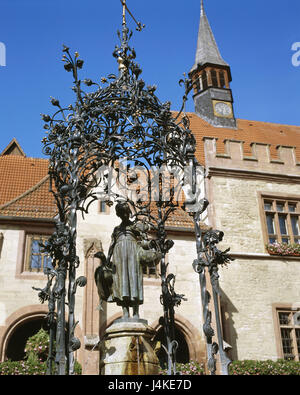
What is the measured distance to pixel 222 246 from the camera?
16.8m

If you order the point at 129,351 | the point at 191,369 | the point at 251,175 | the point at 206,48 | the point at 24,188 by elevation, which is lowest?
the point at 129,351

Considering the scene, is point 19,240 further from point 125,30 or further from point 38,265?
point 125,30

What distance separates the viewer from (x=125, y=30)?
8.18 m

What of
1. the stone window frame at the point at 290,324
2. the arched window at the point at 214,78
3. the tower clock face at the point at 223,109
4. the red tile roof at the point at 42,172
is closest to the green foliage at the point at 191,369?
the stone window frame at the point at 290,324

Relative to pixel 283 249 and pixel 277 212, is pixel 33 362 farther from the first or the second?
pixel 277 212

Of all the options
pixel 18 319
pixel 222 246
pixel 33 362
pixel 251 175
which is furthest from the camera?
pixel 251 175

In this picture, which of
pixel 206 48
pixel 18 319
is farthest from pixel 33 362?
pixel 206 48

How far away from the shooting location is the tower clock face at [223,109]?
24691mm

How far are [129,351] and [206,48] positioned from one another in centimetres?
2457

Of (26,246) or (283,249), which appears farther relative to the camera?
(283,249)

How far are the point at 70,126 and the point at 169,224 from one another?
10097 mm

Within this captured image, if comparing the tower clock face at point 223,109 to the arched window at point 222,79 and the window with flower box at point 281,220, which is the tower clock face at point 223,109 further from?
the window with flower box at point 281,220

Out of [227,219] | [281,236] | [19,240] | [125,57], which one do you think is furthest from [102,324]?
[125,57]

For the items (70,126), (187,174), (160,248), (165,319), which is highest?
(70,126)
